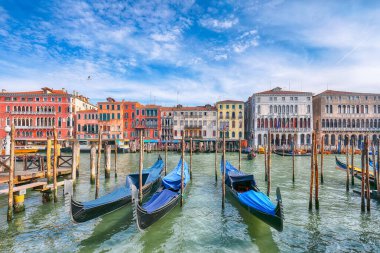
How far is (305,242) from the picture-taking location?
7027mm

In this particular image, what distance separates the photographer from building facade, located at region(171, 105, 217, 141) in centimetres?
4241

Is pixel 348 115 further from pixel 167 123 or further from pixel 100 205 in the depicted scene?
pixel 100 205

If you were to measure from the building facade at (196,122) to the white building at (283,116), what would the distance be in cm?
692

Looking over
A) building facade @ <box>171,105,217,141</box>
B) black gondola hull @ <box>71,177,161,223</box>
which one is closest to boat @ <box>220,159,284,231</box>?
black gondola hull @ <box>71,177,161,223</box>

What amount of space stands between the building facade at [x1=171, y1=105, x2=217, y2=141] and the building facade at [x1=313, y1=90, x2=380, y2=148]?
16594 mm

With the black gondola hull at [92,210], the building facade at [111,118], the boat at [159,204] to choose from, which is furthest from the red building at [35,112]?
the black gondola hull at [92,210]

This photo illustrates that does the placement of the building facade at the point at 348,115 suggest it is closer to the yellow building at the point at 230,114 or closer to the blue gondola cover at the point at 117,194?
the yellow building at the point at 230,114

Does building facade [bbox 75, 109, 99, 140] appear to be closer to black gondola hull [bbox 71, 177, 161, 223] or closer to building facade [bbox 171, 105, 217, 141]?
building facade [bbox 171, 105, 217, 141]

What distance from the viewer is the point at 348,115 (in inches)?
1559

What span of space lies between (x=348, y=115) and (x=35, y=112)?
49.8 m

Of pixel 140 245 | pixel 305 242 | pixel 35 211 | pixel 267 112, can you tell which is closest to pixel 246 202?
pixel 305 242

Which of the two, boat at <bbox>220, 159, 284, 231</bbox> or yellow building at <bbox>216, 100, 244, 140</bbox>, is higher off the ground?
yellow building at <bbox>216, 100, 244, 140</bbox>

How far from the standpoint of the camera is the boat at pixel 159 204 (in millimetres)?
7031

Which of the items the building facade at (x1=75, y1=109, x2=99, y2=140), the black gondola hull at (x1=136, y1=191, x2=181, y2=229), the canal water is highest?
the building facade at (x1=75, y1=109, x2=99, y2=140)
